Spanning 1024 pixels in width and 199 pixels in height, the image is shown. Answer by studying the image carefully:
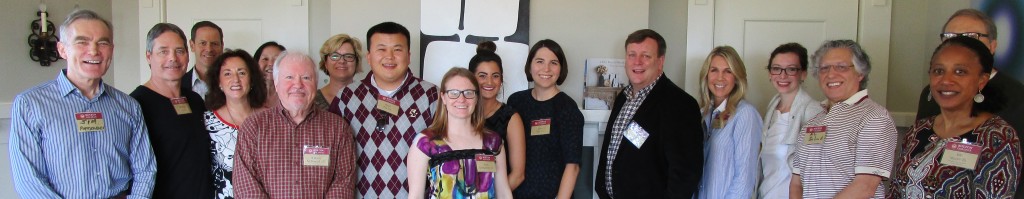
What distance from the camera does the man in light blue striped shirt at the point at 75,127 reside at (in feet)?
6.66

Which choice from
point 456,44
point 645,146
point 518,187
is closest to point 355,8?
point 456,44

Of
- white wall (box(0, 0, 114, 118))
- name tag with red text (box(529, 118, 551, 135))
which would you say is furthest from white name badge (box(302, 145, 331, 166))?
white wall (box(0, 0, 114, 118))

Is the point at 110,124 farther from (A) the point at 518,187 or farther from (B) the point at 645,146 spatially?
(B) the point at 645,146

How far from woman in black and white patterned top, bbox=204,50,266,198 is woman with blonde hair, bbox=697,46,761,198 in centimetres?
188

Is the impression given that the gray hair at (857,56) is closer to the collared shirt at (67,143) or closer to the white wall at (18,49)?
the collared shirt at (67,143)

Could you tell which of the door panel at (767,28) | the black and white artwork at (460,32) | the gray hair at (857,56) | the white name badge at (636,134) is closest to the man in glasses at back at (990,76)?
the gray hair at (857,56)

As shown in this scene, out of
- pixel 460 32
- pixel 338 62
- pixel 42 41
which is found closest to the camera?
pixel 338 62

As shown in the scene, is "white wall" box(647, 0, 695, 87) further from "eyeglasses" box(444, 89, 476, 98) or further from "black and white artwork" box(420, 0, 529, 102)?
"eyeglasses" box(444, 89, 476, 98)

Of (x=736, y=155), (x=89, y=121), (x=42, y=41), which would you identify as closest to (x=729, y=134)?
(x=736, y=155)

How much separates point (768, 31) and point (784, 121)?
1.47 m

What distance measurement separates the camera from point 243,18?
4.25m

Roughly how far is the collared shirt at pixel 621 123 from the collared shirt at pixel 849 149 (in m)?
0.65

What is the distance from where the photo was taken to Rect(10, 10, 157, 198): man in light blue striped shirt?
79.9 inches

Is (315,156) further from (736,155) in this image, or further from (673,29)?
(673,29)
